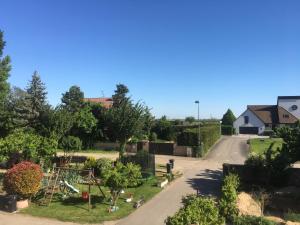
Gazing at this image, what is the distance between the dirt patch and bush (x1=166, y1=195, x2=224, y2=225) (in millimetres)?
→ 7092

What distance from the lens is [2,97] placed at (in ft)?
104

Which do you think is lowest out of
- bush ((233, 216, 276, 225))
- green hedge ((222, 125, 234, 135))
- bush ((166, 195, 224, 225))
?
bush ((233, 216, 276, 225))

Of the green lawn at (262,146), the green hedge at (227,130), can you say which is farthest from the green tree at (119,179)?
the green hedge at (227,130)

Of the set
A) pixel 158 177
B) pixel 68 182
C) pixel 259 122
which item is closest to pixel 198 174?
pixel 158 177

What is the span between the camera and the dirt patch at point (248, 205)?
17.7 meters

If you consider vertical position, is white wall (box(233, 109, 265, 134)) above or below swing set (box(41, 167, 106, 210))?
above

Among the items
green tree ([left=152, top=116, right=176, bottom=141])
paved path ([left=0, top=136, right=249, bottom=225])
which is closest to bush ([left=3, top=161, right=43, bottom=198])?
paved path ([left=0, top=136, right=249, bottom=225])

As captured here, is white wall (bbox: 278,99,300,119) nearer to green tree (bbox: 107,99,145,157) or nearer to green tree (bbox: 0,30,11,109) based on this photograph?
green tree (bbox: 107,99,145,157)

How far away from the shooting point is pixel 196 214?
9820 mm

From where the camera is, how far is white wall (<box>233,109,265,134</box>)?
231ft

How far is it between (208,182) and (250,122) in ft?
163

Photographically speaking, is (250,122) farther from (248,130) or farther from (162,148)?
(162,148)

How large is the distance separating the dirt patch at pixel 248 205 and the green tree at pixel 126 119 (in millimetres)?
13149

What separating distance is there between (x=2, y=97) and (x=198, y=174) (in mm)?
19732
